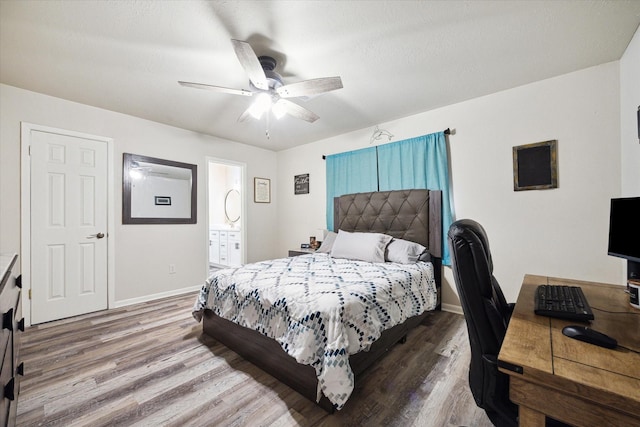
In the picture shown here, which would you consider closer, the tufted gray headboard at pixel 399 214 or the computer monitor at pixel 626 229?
the computer monitor at pixel 626 229

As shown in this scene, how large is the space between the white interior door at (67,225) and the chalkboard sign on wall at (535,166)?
480 cm

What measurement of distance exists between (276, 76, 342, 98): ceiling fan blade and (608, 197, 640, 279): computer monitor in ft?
6.20

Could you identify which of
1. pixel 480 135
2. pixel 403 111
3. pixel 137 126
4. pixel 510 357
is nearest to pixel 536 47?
pixel 480 135

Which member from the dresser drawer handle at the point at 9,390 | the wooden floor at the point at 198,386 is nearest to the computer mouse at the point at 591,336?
the wooden floor at the point at 198,386

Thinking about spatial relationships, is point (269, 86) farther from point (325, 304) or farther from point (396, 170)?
point (396, 170)

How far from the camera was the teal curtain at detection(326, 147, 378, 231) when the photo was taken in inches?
147

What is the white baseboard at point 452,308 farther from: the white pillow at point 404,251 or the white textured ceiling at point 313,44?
the white textured ceiling at point 313,44

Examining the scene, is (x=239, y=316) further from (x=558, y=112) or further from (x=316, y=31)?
(x=558, y=112)

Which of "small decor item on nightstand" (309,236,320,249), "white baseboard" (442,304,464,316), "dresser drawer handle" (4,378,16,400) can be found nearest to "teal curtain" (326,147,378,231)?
"small decor item on nightstand" (309,236,320,249)

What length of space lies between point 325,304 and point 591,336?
115cm

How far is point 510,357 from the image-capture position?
74 cm

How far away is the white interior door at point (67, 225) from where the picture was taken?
9.09ft

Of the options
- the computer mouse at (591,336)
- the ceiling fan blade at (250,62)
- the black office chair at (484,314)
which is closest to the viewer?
the computer mouse at (591,336)

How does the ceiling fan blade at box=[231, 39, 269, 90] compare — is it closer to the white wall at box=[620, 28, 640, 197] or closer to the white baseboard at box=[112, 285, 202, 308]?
the white wall at box=[620, 28, 640, 197]
